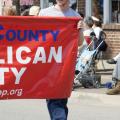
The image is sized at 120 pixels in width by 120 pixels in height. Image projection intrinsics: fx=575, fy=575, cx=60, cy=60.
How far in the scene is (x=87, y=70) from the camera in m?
11.2

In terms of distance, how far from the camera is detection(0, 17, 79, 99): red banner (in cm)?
607

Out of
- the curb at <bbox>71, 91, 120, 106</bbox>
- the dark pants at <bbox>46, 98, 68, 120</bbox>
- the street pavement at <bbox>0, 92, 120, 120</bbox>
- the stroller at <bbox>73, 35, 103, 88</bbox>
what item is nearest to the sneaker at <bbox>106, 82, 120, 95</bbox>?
the curb at <bbox>71, 91, 120, 106</bbox>

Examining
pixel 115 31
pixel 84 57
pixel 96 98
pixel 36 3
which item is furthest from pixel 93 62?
pixel 36 3

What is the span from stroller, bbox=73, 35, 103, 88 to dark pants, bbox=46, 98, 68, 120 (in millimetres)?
4825

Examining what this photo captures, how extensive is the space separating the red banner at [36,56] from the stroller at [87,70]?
486 centimetres

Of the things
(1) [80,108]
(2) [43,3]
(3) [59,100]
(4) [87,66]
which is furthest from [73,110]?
(2) [43,3]

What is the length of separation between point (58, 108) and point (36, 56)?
0.60 m

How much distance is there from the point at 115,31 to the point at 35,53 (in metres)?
9.95

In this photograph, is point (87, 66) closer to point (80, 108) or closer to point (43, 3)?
point (80, 108)

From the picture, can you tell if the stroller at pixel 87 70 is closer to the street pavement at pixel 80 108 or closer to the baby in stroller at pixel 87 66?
the baby in stroller at pixel 87 66

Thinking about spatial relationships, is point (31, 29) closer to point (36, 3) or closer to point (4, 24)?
point (4, 24)

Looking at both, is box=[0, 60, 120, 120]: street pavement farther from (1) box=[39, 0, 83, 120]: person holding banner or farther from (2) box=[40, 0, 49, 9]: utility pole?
(2) box=[40, 0, 49, 9]: utility pole

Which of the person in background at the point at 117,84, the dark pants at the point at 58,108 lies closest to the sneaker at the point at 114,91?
the person in background at the point at 117,84

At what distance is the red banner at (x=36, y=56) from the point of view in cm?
607
